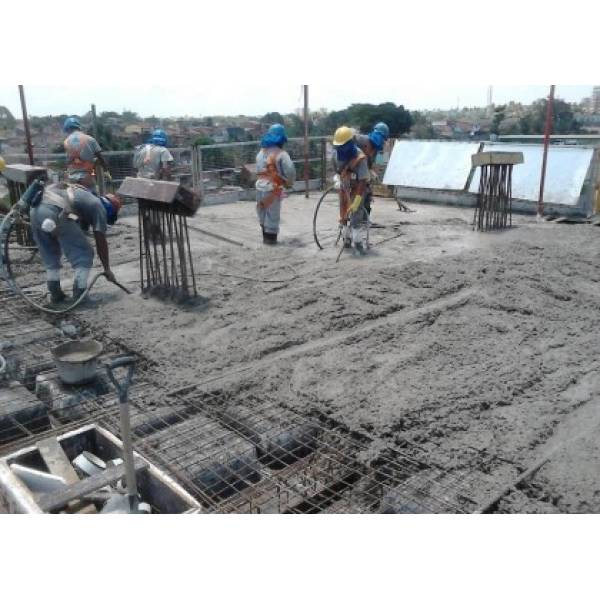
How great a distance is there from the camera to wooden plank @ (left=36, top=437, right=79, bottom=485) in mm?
3115

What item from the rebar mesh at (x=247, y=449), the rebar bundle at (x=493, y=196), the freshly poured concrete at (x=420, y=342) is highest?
the rebar bundle at (x=493, y=196)

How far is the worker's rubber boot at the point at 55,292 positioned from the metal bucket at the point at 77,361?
6.32 feet

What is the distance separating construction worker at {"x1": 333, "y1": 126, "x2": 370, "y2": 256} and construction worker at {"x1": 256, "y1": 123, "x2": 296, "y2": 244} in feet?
2.83

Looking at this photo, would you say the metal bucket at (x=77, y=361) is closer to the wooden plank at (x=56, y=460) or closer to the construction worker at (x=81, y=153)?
the wooden plank at (x=56, y=460)

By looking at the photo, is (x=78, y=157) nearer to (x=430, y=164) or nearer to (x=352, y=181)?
(x=352, y=181)

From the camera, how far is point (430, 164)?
477 inches

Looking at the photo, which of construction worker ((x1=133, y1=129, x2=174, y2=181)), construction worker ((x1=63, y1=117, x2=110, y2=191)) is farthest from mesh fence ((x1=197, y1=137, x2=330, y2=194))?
construction worker ((x1=63, y1=117, x2=110, y2=191))

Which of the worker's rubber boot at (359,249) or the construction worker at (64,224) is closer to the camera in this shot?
the construction worker at (64,224)

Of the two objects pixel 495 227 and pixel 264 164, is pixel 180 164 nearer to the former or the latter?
pixel 264 164

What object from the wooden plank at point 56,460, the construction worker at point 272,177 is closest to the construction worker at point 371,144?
the construction worker at point 272,177

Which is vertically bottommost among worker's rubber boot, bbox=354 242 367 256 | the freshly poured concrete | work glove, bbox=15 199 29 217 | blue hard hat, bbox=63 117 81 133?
the freshly poured concrete

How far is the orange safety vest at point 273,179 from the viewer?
835cm

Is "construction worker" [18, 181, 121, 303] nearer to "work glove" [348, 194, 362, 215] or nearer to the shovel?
"work glove" [348, 194, 362, 215]

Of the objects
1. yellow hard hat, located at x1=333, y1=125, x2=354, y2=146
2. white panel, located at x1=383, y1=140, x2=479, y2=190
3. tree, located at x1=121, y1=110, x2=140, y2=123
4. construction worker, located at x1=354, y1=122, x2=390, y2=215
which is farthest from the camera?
tree, located at x1=121, y1=110, x2=140, y2=123
